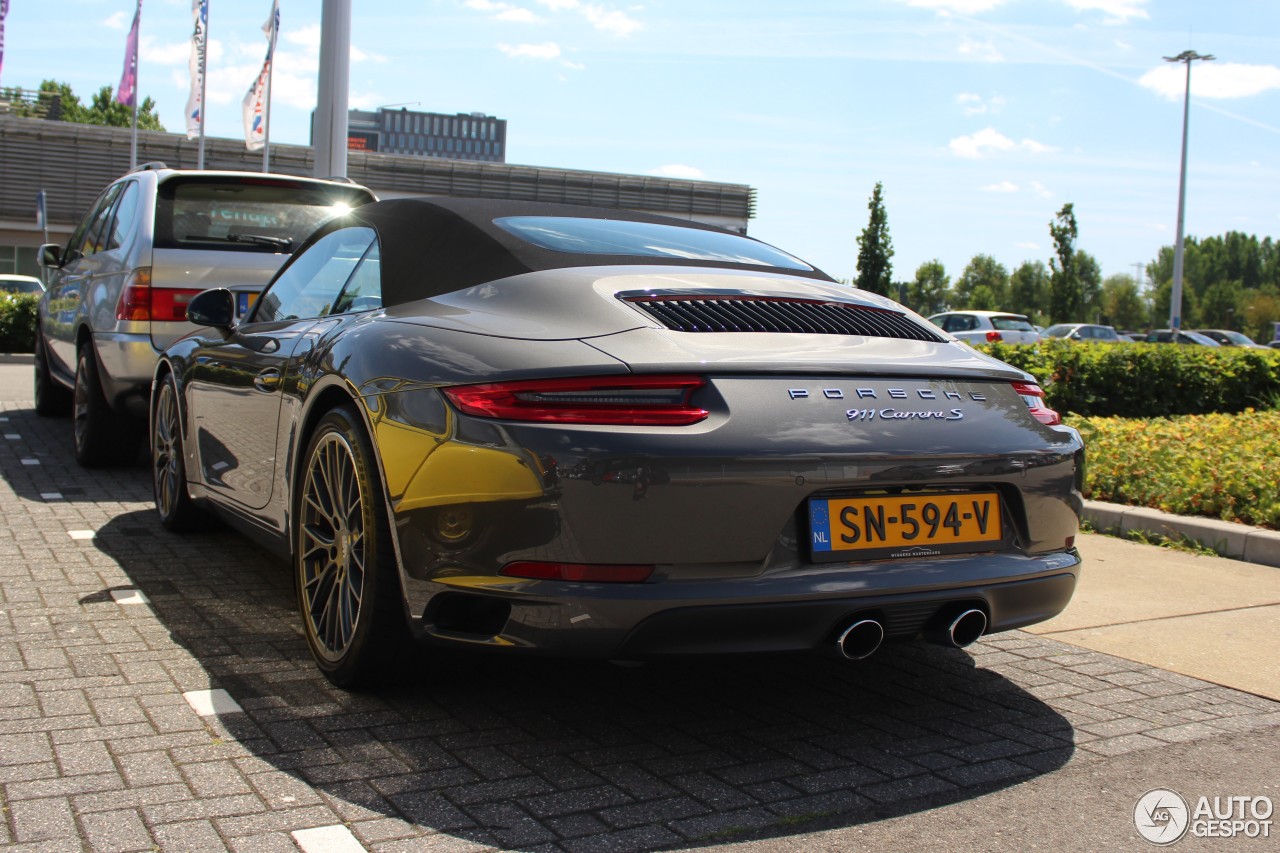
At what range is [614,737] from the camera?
129 inches

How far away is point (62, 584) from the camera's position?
471 centimetres

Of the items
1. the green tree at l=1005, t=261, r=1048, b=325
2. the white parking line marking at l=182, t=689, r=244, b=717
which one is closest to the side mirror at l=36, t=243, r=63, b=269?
the white parking line marking at l=182, t=689, r=244, b=717

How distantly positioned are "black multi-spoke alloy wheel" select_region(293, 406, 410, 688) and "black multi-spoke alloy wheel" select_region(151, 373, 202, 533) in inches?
73.4

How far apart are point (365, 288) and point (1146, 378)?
10.5 metres

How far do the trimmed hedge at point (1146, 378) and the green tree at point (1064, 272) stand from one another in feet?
149

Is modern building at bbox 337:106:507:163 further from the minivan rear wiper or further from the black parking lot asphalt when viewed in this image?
the black parking lot asphalt

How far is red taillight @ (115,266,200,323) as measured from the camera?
6.92 m

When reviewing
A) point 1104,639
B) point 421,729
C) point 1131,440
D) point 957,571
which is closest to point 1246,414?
point 1131,440

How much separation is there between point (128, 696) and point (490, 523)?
128 centimetres

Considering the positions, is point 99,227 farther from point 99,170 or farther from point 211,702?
point 99,170

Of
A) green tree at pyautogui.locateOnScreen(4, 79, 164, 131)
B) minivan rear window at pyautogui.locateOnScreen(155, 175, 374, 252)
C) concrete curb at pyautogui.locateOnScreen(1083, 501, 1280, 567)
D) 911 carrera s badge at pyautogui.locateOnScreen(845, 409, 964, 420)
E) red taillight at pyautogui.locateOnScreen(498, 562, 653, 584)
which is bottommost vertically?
concrete curb at pyautogui.locateOnScreen(1083, 501, 1280, 567)

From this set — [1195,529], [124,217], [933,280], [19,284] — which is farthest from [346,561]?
[933,280]

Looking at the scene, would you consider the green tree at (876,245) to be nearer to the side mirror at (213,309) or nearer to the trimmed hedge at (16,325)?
the trimmed hedge at (16,325)

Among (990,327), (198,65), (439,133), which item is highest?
(439,133)
